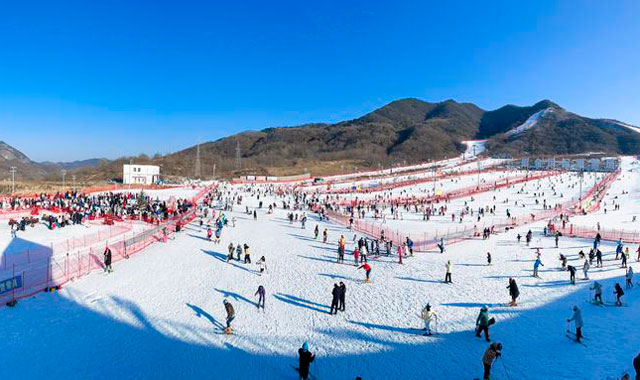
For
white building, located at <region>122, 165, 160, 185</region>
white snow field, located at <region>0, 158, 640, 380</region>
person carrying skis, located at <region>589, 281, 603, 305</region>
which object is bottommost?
white snow field, located at <region>0, 158, 640, 380</region>

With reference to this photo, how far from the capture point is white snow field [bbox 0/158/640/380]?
7539mm

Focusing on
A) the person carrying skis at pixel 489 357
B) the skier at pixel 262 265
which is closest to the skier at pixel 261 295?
the skier at pixel 262 265

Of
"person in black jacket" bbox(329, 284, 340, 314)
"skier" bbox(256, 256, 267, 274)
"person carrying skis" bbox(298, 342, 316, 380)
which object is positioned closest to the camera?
"person carrying skis" bbox(298, 342, 316, 380)

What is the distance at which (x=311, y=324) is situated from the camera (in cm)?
968

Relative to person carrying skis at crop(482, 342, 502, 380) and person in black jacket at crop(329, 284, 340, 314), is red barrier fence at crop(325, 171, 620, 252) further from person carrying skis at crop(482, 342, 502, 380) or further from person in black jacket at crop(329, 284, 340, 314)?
person carrying skis at crop(482, 342, 502, 380)

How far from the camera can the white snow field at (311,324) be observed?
7539 mm

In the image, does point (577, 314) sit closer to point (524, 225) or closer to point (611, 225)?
point (524, 225)

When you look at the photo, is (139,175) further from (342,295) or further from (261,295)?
(342,295)

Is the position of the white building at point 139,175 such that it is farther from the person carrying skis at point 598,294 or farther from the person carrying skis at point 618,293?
the person carrying skis at point 618,293

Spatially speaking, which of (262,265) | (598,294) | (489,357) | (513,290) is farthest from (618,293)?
(262,265)

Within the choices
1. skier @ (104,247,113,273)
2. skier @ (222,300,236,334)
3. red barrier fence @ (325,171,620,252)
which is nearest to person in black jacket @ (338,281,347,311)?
skier @ (222,300,236,334)

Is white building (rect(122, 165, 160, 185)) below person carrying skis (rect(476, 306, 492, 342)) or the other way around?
the other way around

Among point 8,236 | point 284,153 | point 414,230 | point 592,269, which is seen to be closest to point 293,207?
point 414,230

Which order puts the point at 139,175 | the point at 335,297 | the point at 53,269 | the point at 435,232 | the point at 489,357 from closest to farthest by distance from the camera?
the point at 489,357 → the point at 335,297 → the point at 53,269 → the point at 435,232 → the point at 139,175
